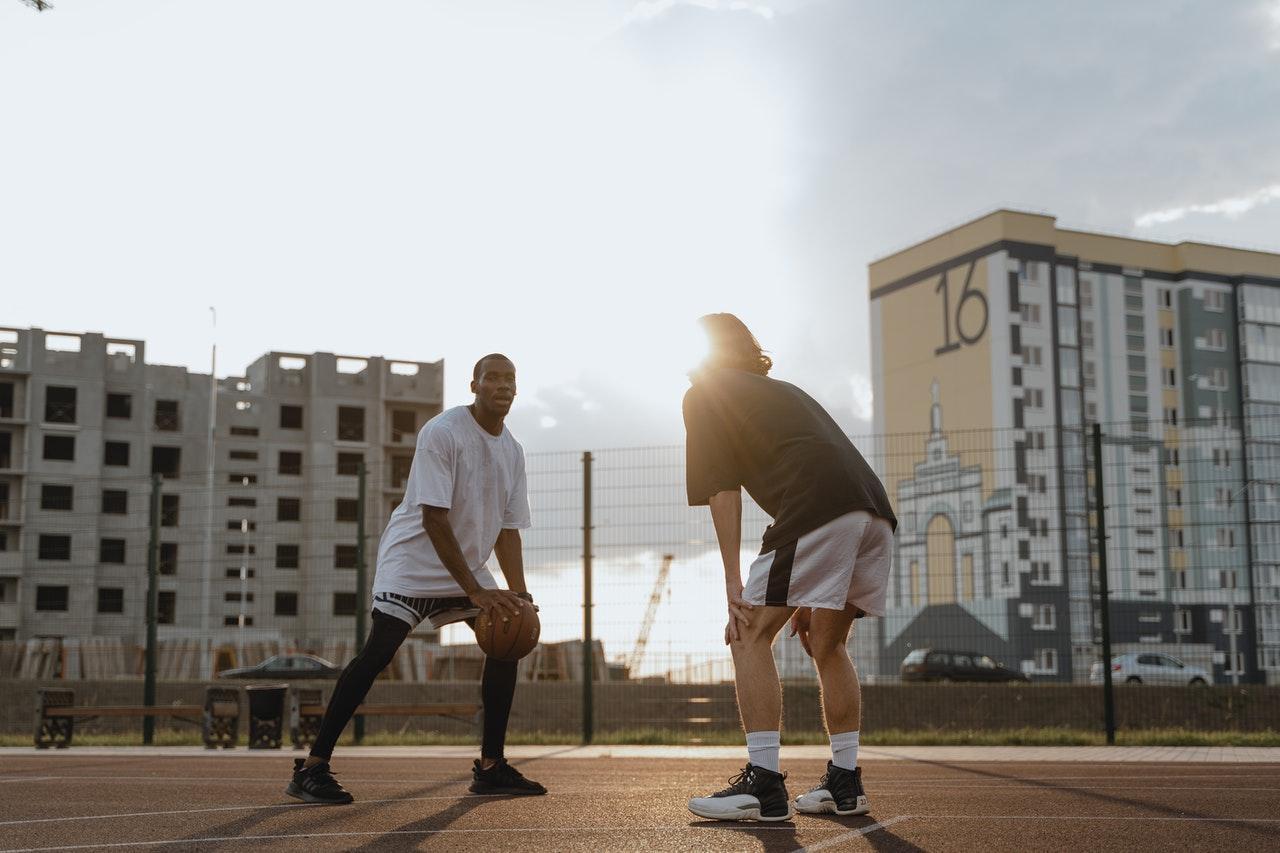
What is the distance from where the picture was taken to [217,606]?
58.4 m

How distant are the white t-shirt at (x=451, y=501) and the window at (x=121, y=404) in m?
64.9

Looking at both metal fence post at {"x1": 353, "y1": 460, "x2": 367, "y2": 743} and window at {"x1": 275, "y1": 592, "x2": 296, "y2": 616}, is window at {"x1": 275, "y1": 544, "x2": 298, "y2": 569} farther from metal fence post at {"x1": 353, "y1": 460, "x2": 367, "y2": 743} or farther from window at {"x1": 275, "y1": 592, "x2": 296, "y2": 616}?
metal fence post at {"x1": 353, "y1": 460, "x2": 367, "y2": 743}

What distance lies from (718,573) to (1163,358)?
72739 millimetres

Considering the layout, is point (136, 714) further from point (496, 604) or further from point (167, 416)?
point (167, 416)

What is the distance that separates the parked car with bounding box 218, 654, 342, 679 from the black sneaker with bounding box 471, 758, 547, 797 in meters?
37.4

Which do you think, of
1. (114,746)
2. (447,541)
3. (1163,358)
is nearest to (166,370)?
(1163,358)

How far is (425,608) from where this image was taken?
232 inches

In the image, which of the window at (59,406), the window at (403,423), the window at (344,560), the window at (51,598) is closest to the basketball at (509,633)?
the window at (344,560)

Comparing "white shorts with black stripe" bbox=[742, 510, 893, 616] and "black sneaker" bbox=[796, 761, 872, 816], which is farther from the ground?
"white shorts with black stripe" bbox=[742, 510, 893, 616]

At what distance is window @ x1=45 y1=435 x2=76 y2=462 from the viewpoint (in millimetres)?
65000

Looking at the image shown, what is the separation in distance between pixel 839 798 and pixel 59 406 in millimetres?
65982

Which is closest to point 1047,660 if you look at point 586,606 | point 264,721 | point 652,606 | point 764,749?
point 652,606

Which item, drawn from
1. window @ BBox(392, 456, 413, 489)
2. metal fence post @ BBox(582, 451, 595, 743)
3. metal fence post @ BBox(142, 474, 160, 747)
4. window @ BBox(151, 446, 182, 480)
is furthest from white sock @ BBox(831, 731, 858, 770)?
window @ BBox(151, 446, 182, 480)

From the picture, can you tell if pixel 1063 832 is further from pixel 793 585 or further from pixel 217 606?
pixel 217 606
